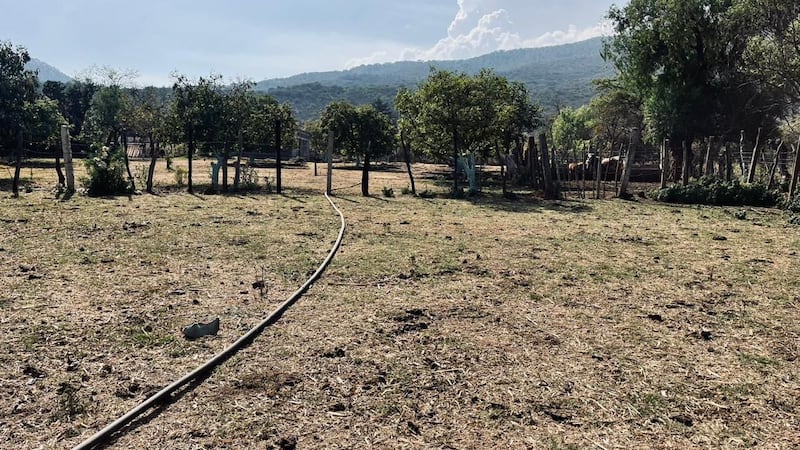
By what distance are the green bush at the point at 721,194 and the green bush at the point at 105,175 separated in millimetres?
15213

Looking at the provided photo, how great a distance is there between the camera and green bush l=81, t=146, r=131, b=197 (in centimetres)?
1304

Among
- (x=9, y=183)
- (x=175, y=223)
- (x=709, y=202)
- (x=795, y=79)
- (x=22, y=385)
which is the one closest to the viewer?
(x=22, y=385)

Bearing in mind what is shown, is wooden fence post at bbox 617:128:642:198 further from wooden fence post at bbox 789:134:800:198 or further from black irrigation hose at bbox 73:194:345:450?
black irrigation hose at bbox 73:194:345:450

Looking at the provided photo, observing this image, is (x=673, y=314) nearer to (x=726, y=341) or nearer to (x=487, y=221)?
(x=726, y=341)

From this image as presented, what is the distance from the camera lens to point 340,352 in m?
3.97

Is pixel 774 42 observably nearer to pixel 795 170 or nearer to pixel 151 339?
pixel 795 170

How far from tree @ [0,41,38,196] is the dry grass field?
1593cm

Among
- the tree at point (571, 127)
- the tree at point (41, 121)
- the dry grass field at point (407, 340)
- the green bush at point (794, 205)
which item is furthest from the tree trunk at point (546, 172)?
the tree at point (571, 127)

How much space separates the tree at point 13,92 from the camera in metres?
20.6

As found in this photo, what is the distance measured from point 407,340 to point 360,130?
28.6m

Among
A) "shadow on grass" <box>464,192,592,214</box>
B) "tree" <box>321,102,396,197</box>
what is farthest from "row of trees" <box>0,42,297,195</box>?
"shadow on grass" <box>464,192,592,214</box>

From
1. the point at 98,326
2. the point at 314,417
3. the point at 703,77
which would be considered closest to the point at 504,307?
the point at 314,417

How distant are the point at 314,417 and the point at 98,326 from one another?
2467 mm

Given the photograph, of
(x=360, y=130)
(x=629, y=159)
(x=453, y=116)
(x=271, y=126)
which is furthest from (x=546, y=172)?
(x=360, y=130)
